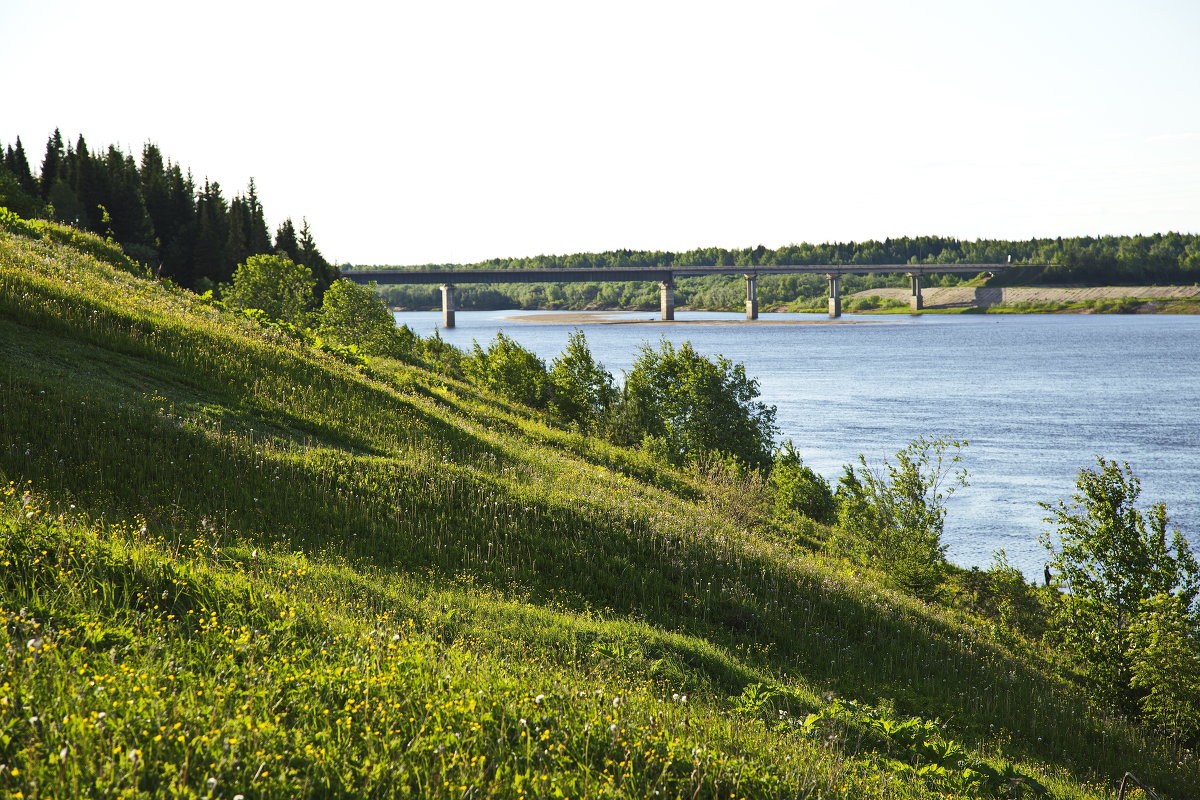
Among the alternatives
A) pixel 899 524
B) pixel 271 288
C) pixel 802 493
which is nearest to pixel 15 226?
pixel 802 493

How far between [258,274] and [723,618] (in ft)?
217

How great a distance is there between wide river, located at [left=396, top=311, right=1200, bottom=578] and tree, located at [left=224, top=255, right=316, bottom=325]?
3562cm

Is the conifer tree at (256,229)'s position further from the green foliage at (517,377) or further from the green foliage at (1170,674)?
the green foliage at (1170,674)

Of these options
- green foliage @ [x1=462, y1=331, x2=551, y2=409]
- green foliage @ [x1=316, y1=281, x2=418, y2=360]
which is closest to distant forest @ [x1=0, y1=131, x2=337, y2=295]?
green foliage @ [x1=316, y1=281, x2=418, y2=360]

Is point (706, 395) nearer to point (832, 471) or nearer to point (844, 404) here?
point (832, 471)

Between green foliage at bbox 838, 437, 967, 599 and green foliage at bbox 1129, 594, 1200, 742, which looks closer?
green foliage at bbox 1129, 594, 1200, 742

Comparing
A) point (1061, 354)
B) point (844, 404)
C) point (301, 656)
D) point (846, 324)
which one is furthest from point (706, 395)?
point (846, 324)

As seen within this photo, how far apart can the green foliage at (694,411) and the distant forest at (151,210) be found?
1538 inches

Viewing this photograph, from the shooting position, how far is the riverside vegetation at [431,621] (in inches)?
226

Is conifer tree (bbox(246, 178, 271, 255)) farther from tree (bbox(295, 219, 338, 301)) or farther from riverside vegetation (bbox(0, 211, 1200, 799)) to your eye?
riverside vegetation (bbox(0, 211, 1200, 799))

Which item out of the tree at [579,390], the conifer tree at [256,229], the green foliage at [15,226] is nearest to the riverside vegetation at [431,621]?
the green foliage at [15,226]

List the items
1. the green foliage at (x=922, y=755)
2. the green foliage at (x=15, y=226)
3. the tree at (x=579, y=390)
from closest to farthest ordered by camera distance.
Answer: the green foliage at (x=922, y=755) → the green foliage at (x=15, y=226) → the tree at (x=579, y=390)

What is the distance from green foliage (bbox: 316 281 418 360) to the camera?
2453 inches

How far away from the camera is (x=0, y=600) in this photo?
6.69m
